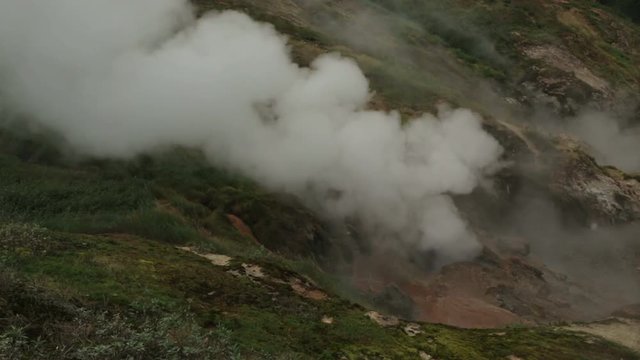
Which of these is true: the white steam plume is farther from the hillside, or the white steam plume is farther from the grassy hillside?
the grassy hillside

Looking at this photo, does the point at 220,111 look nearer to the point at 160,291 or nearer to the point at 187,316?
the point at 160,291

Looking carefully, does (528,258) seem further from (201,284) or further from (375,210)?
(201,284)

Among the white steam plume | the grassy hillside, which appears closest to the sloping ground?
the grassy hillside

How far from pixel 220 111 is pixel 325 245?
5.67m

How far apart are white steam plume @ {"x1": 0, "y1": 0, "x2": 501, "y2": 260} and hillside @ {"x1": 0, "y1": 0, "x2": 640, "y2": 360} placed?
27 cm

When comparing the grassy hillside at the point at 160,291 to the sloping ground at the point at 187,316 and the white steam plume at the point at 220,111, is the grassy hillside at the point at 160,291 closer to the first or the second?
the sloping ground at the point at 187,316

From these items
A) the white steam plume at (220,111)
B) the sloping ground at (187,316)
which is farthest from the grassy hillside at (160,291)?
the white steam plume at (220,111)

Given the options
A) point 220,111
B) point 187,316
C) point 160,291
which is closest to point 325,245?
point 220,111

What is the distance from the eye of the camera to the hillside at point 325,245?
920 cm

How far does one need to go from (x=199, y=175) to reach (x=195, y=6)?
11685 millimetres

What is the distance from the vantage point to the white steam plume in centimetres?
1930

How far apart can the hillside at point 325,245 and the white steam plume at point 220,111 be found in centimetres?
27

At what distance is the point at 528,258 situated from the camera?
22.4 meters

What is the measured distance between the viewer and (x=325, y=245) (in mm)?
19031
